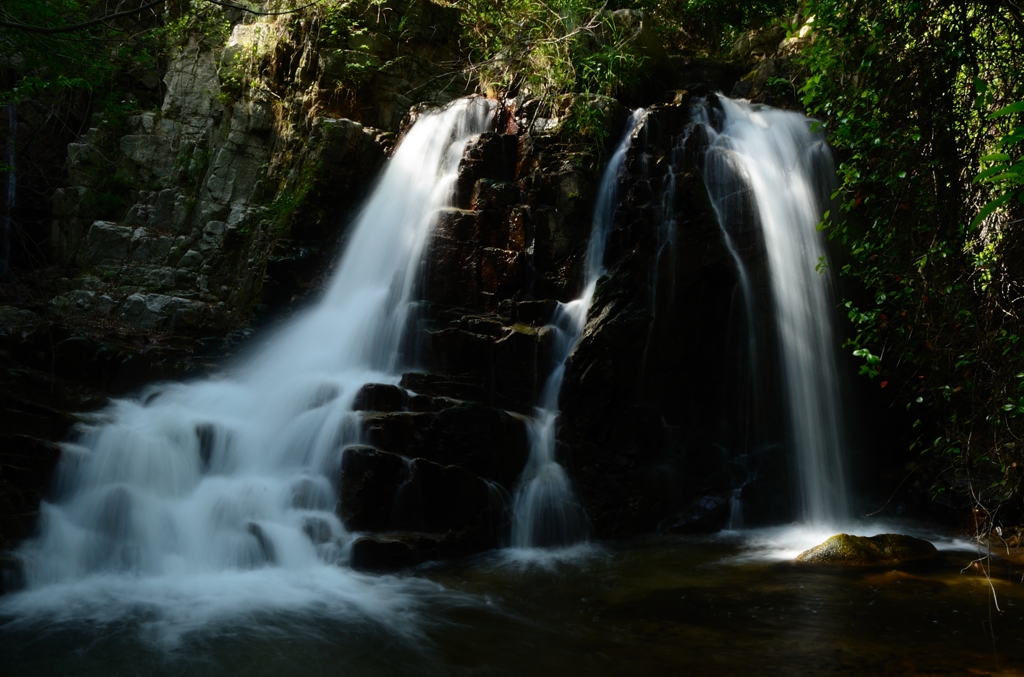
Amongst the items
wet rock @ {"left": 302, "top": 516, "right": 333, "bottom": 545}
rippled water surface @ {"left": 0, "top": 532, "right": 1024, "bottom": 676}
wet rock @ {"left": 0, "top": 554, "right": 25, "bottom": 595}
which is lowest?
rippled water surface @ {"left": 0, "top": 532, "right": 1024, "bottom": 676}

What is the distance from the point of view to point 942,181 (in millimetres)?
5340

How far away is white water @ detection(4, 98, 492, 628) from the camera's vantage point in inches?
244

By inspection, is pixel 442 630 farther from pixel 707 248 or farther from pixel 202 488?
pixel 707 248

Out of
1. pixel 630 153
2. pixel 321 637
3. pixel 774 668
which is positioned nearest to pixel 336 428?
pixel 321 637

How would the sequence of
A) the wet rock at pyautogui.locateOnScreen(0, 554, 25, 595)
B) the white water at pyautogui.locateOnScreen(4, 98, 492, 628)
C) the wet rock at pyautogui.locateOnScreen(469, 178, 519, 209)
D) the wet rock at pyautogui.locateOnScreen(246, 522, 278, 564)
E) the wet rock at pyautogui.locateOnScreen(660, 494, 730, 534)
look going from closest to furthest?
the wet rock at pyautogui.locateOnScreen(0, 554, 25, 595) → the white water at pyautogui.locateOnScreen(4, 98, 492, 628) → the wet rock at pyautogui.locateOnScreen(246, 522, 278, 564) → the wet rock at pyautogui.locateOnScreen(660, 494, 730, 534) → the wet rock at pyautogui.locateOnScreen(469, 178, 519, 209)

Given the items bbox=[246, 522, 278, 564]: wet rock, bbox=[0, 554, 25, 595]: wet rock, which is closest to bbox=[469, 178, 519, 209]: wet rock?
bbox=[246, 522, 278, 564]: wet rock

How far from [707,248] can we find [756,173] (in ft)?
5.94

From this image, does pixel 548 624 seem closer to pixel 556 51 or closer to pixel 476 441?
pixel 476 441

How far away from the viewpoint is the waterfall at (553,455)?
812 cm

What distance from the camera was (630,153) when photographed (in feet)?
34.1

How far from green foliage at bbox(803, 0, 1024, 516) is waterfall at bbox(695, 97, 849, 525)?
2.68 metres

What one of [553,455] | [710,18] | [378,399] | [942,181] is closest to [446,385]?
[378,399]

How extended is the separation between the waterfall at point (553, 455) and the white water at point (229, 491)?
1960mm

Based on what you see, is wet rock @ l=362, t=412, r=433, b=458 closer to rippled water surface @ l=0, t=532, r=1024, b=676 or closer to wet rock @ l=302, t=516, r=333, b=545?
wet rock @ l=302, t=516, r=333, b=545
